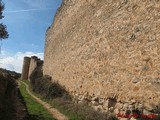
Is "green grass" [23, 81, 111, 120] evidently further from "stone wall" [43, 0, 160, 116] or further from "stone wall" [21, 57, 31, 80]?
"stone wall" [21, 57, 31, 80]

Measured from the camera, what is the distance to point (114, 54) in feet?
33.9

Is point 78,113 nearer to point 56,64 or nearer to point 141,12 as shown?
point 141,12

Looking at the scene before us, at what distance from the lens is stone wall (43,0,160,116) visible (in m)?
8.36

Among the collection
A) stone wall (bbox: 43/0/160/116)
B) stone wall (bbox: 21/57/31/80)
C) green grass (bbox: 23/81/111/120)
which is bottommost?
green grass (bbox: 23/81/111/120)

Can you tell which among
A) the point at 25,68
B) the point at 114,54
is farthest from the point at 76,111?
the point at 25,68

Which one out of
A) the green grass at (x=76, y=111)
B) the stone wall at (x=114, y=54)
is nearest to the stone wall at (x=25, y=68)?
the stone wall at (x=114, y=54)

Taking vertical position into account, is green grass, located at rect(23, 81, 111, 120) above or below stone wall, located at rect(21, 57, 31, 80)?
below

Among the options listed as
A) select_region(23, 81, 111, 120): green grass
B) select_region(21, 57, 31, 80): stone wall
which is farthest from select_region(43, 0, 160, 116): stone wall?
select_region(21, 57, 31, 80): stone wall

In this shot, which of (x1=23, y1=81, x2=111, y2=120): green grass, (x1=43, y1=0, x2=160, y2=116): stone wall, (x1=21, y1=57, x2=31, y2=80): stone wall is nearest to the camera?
(x1=43, y1=0, x2=160, y2=116): stone wall

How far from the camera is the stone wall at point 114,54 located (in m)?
8.36

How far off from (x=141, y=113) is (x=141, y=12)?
9.87ft

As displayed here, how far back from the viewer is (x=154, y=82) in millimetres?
7996

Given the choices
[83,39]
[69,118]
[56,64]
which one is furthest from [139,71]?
[56,64]

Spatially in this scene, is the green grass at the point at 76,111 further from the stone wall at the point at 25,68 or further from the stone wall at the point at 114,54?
the stone wall at the point at 25,68
